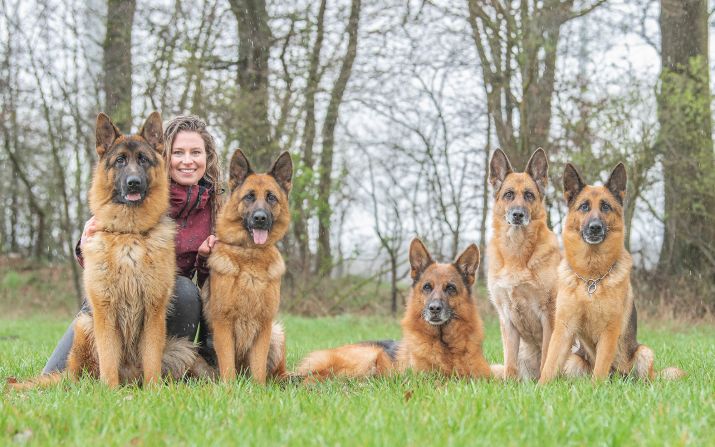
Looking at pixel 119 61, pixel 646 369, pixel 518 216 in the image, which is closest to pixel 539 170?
pixel 518 216

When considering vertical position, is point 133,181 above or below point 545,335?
above

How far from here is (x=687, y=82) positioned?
1108 cm

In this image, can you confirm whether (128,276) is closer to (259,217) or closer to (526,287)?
(259,217)

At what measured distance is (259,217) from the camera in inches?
197

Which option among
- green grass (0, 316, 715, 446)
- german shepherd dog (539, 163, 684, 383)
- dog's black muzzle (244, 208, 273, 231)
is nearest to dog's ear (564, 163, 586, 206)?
german shepherd dog (539, 163, 684, 383)

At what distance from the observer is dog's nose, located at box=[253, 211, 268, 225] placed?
16.5ft

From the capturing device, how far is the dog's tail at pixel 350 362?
5504 millimetres

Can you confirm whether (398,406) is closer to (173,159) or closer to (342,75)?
(173,159)

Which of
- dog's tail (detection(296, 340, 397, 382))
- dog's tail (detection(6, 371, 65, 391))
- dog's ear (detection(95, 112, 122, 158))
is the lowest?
dog's tail (detection(296, 340, 397, 382))

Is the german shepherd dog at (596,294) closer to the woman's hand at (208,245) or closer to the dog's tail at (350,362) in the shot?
the dog's tail at (350,362)

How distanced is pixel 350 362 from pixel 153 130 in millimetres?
2464

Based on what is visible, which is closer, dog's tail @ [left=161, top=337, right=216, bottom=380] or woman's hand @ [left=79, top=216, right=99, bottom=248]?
woman's hand @ [left=79, top=216, right=99, bottom=248]

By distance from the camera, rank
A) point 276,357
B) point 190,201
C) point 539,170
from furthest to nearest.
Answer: point 539,170
point 190,201
point 276,357

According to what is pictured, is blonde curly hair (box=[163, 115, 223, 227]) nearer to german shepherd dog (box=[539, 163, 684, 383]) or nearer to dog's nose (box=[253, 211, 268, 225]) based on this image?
dog's nose (box=[253, 211, 268, 225])
